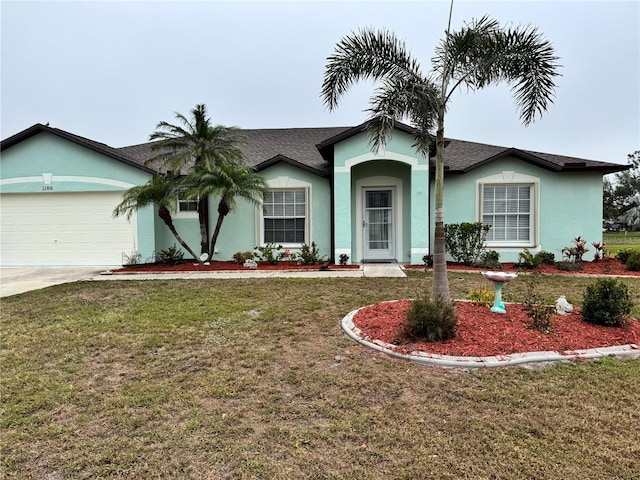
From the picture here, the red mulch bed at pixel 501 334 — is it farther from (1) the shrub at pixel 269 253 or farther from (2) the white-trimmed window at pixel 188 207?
(2) the white-trimmed window at pixel 188 207

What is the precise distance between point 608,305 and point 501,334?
5.71 feet

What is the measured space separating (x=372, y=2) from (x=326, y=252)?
772cm

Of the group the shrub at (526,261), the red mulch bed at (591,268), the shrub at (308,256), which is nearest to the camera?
the red mulch bed at (591,268)

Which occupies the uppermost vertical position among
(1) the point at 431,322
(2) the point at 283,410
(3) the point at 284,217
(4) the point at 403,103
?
(4) the point at 403,103

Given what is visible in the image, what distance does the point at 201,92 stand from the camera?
18.5m

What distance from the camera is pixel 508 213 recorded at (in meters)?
12.3

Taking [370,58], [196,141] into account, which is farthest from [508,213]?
[196,141]

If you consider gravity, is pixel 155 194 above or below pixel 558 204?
above

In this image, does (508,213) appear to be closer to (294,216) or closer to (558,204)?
(558,204)

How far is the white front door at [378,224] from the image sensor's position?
12844 millimetres

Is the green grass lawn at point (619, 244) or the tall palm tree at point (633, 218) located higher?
the tall palm tree at point (633, 218)

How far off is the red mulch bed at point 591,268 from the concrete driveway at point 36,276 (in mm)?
10253

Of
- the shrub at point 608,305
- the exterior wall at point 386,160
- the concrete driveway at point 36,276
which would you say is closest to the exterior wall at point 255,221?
the exterior wall at point 386,160

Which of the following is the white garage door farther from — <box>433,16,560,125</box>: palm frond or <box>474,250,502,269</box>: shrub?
<box>474,250,502,269</box>: shrub
